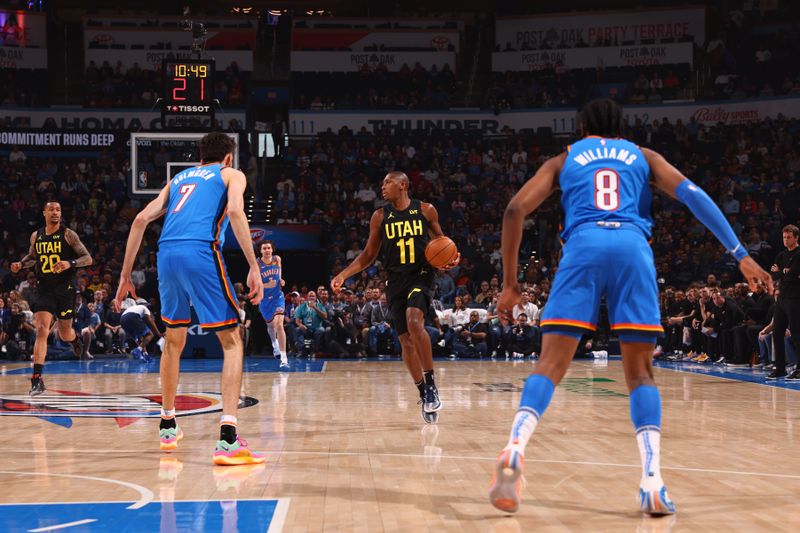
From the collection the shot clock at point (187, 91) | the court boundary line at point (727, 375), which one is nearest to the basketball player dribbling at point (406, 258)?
the court boundary line at point (727, 375)

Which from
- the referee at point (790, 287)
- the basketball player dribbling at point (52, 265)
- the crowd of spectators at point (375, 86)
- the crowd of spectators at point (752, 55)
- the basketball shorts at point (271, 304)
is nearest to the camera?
the basketball player dribbling at point (52, 265)

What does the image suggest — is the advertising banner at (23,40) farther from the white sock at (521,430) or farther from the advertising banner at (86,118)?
the white sock at (521,430)

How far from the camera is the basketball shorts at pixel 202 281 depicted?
6.04 meters

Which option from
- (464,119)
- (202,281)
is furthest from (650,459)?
(464,119)

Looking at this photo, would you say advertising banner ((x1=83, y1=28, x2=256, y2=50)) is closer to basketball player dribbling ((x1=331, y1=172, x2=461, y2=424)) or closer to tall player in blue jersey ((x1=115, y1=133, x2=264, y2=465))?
basketball player dribbling ((x1=331, y1=172, x2=461, y2=424))

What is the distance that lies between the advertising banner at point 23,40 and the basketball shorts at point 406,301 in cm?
2712

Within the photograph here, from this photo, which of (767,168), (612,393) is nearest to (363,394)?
(612,393)

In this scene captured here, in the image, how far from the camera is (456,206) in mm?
26406

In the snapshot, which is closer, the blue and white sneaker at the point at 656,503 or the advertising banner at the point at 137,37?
the blue and white sneaker at the point at 656,503

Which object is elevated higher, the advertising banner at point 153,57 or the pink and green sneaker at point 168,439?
the advertising banner at point 153,57

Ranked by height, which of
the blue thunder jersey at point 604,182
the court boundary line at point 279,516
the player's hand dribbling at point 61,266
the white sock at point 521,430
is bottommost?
the court boundary line at point 279,516

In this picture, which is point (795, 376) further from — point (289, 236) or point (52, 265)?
point (289, 236)

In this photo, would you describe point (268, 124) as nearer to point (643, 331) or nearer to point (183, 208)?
point (183, 208)

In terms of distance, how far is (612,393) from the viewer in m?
10.7
